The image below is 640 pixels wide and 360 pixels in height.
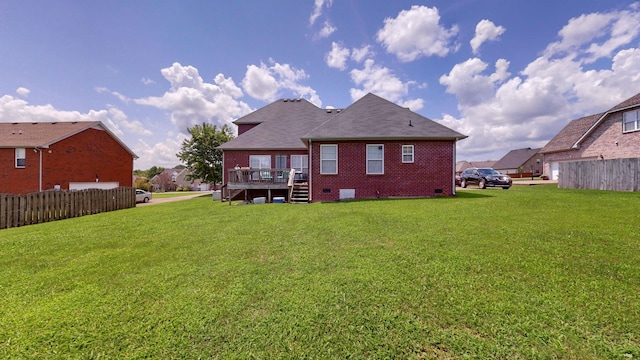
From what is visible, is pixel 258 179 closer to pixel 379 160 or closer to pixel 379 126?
pixel 379 160

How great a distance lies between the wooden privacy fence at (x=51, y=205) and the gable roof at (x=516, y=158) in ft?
235

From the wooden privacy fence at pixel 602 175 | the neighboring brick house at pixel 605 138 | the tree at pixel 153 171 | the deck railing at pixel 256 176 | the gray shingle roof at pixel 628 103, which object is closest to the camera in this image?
the wooden privacy fence at pixel 602 175

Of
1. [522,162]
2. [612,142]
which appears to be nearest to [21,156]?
[612,142]

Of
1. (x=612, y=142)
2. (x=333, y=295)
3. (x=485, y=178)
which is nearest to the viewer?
(x=333, y=295)

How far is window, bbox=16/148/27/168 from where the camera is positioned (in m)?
18.2

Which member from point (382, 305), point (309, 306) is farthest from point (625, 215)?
point (309, 306)

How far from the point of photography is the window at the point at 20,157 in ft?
59.7

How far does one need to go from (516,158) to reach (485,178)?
2121 inches

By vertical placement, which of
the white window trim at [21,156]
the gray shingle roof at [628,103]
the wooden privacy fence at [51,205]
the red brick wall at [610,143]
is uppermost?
the gray shingle roof at [628,103]

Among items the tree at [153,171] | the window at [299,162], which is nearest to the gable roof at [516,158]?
the window at [299,162]

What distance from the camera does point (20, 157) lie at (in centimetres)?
1825

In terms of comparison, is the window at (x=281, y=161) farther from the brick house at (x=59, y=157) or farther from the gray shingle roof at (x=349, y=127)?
the brick house at (x=59, y=157)

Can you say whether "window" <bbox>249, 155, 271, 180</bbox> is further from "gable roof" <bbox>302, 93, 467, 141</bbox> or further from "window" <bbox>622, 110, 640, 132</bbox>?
"window" <bbox>622, 110, 640, 132</bbox>

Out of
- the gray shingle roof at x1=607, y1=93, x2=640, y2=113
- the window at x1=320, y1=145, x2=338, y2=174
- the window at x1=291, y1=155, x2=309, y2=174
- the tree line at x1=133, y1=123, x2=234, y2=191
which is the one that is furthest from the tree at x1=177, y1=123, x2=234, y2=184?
the gray shingle roof at x1=607, y1=93, x2=640, y2=113
